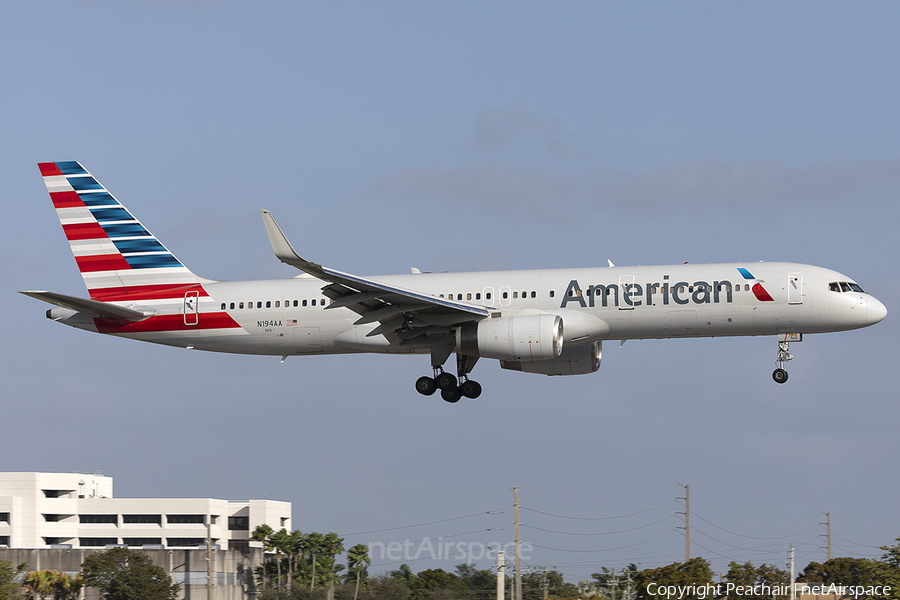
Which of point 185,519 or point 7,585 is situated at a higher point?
point 185,519

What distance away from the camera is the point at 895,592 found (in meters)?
54.9

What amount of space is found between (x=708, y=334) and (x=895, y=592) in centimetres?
2568

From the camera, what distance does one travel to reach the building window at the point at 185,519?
406ft

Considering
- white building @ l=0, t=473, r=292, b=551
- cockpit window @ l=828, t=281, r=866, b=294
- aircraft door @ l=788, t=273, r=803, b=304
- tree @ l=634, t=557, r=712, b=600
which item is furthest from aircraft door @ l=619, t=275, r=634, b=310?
white building @ l=0, t=473, r=292, b=551

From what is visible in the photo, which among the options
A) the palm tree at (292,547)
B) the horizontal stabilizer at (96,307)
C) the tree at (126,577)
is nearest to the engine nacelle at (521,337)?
the horizontal stabilizer at (96,307)

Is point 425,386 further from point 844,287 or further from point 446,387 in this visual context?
point 844,287

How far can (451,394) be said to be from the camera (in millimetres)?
41312

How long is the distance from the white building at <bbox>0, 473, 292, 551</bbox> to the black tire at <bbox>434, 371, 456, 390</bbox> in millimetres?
87134

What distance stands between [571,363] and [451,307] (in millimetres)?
7277

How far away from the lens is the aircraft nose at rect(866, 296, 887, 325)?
37312 millimetres

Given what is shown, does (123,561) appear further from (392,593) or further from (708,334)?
(708,334)

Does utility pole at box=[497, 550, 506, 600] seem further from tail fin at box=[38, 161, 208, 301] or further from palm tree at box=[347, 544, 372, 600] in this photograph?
palm tree at box=[347, 544, 372, 600]

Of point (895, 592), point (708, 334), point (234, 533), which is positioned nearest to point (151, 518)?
point (234, 533)

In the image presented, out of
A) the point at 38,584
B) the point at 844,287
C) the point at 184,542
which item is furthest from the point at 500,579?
the point at 184,542
